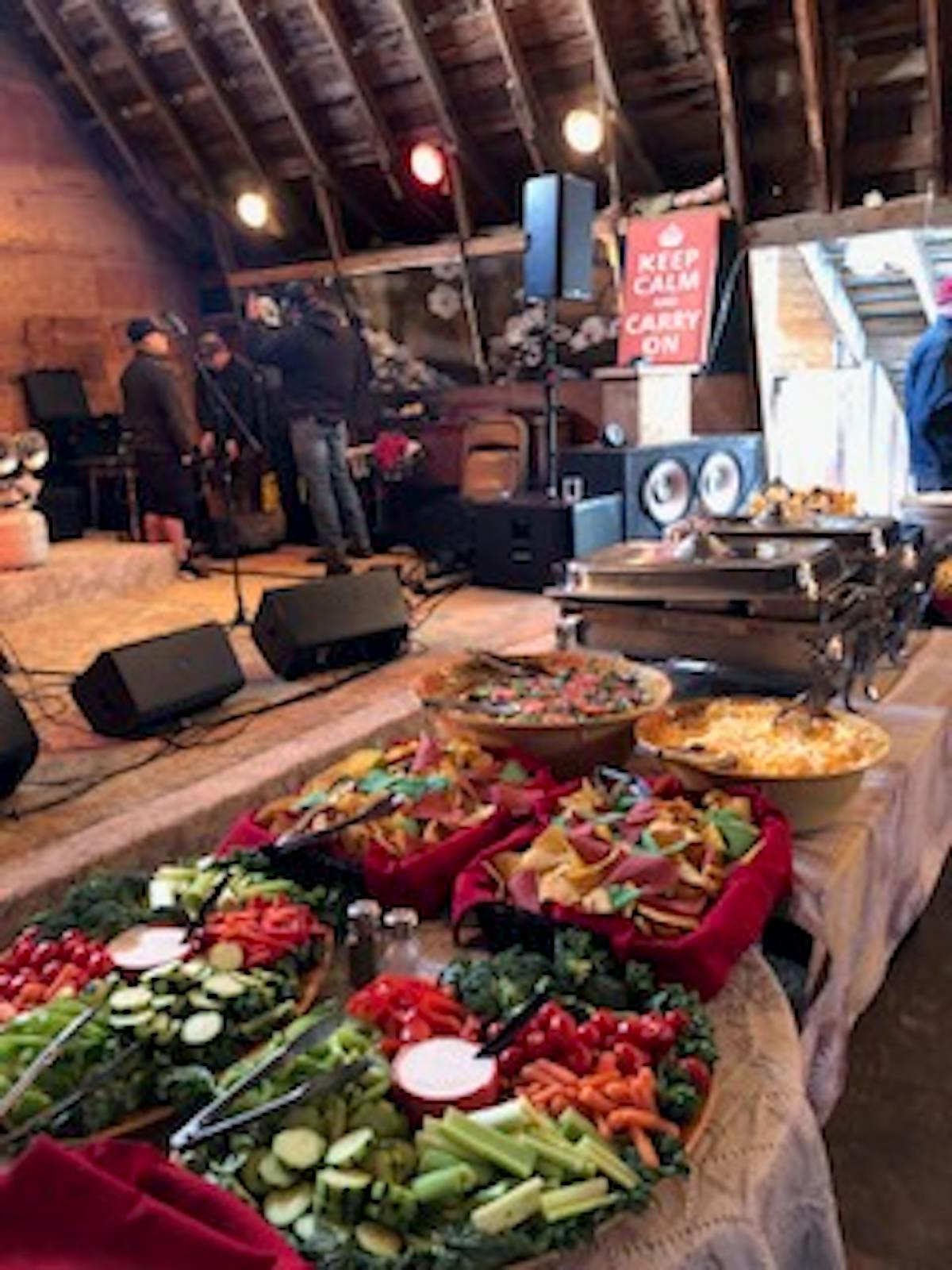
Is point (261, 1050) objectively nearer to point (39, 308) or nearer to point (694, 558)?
point (694, 558)

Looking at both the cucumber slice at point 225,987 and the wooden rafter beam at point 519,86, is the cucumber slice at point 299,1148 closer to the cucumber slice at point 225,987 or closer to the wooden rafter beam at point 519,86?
the cucumber slice at point 225,987

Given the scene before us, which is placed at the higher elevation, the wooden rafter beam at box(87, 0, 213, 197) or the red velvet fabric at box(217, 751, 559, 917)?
the wooden rafter beam at box(87, 0, 213, 197)

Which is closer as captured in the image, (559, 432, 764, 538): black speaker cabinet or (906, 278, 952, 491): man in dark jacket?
(906, 278, 952, 491): man in dark jacket

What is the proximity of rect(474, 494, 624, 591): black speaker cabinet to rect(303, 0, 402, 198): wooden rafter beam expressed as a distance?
2747 millimetres

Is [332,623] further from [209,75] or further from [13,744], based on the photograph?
[209,75]

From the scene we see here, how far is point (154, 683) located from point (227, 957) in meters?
1.84

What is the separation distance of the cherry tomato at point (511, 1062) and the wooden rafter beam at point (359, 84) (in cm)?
597

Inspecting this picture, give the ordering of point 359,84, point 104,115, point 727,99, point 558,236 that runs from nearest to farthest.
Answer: point 558,236 → point 727,99 → point 359,84 → point 104,115

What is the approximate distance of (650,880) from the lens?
4.47 feet

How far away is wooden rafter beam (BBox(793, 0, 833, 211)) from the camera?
4.73 metres

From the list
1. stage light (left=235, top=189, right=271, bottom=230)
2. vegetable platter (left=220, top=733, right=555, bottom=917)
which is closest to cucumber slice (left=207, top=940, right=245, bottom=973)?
vegetable platter (left=220, top=733, right=555, bottom=917)

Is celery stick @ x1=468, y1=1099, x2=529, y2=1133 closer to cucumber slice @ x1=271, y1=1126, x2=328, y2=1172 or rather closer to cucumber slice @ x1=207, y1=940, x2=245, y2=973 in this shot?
cucumber slice @ x1=271, y1=1126, x2=328, y2=1172

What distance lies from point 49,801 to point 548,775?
1388mm

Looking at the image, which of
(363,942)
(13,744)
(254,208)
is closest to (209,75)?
(254,208)
